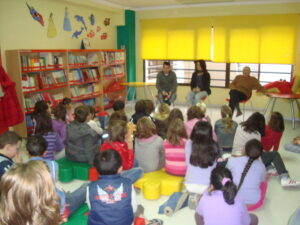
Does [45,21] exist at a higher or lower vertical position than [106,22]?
lower

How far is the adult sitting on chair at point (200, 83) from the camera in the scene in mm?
6844

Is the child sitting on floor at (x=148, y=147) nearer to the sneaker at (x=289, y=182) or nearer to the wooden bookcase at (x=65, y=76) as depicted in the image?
the sneaker at (x=289, y=182)

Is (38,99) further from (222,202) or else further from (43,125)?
(222,202)

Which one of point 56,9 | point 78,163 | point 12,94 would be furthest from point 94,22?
point 78,163

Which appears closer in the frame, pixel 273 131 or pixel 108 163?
pixel 108 163

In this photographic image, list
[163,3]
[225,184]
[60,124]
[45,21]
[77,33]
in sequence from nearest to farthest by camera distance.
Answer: [225,184] < [60,124] < [45,21] < [77,33] < [163,3]

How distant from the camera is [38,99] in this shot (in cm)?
586

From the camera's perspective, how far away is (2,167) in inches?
95.0

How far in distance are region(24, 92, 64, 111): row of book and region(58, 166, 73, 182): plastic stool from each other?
2.44 meters

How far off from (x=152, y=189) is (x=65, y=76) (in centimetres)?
413

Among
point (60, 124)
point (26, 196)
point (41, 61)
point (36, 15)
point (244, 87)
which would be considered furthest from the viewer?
point (244, 87)

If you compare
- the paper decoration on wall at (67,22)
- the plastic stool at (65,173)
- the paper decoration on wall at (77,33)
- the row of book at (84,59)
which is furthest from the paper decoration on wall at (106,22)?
the plastic stool at (65,173)

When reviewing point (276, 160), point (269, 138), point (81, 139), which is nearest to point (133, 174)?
point (81, 139)

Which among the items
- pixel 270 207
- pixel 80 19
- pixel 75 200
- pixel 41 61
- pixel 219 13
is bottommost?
pixel 270 207
